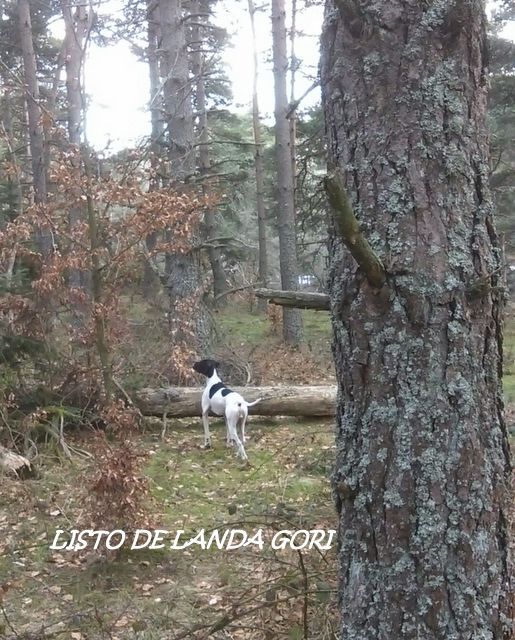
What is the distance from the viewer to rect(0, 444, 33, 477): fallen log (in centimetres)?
661

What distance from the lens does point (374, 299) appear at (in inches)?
88.0

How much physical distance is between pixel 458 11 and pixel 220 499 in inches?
203

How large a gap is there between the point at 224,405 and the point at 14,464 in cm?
265

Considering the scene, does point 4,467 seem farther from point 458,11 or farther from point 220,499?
point 458,11

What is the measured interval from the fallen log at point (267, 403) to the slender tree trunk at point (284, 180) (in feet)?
18.2

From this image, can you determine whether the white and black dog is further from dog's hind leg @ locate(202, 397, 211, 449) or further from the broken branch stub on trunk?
the broken branch stub on trunk

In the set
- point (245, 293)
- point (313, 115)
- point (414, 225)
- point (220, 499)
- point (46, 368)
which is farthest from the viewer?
point (245, 293)

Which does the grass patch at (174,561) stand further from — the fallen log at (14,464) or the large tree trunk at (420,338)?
the large tree trunk at (420,338)

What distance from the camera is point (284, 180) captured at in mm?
14812

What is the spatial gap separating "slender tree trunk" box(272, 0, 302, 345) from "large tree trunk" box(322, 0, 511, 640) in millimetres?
12371

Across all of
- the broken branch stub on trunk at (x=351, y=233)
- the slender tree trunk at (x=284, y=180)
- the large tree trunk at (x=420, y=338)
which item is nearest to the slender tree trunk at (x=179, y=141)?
the slender tree trunk at (x=284, y=180)

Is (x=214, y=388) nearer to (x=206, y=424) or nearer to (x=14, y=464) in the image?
(x=206, y=424)

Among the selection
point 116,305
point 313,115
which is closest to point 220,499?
point 116,305

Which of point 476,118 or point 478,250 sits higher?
point 476,118
